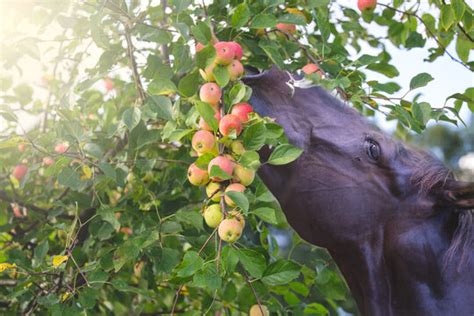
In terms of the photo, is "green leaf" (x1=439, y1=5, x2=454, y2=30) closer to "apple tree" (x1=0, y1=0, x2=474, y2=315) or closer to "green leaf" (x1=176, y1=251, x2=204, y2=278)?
"apple tree" (x1=0, y1=0, x2=474, y2=315)

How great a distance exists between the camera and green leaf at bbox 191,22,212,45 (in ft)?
3.06

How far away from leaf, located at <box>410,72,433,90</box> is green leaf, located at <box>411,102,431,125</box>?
0.22 ft

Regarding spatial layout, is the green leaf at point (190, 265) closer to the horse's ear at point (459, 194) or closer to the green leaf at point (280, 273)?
the green leaf at point (280, 273)

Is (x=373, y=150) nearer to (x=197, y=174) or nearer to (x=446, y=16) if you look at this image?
(x=197, y=174)

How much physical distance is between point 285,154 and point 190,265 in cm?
22

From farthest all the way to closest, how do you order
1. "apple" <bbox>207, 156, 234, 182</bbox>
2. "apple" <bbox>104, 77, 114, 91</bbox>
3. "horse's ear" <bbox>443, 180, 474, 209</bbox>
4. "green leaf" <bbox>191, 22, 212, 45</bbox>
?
1. "apple" <bbox>104, 77, 114, 91</bbox>
2. "green leaf" <bbox>191, 22, 212, 45</bbox>
3. "apple" <bbox>207, 156, 234, 182</bbox>
4. "horse's ear" <bbox>443, 180, 474, 209</bbox>

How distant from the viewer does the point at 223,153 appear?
87 centimetres

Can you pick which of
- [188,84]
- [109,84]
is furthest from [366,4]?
[109,84]

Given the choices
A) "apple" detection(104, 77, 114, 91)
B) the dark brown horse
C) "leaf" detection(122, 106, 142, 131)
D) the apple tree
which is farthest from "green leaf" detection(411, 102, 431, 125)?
"apple" detection(104, 77, 114, 91)

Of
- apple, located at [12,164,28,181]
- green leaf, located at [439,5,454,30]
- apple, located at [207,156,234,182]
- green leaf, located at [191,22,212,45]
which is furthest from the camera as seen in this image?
apple, located at [12,164,28,181]

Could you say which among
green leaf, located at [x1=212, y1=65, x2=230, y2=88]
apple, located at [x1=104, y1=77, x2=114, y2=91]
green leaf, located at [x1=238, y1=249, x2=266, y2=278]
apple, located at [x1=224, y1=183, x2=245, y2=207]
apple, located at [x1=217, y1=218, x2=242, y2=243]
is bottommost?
apple, located at [x1=104, y1=77, x2=114, y2=91]

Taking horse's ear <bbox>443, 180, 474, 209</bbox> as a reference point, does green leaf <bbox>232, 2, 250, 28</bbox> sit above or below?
above

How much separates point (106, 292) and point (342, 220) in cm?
101

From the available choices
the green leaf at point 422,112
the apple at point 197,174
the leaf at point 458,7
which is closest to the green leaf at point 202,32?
the apple at point 197,174
